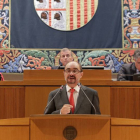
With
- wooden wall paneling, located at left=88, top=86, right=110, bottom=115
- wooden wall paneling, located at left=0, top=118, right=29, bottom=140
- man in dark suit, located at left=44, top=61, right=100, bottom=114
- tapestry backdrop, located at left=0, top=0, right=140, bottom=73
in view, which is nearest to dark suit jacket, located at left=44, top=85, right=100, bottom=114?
man in dark suit, located at left=44, top=61, right=100, bottom=114

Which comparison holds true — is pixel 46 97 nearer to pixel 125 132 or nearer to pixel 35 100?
pixel 35 100

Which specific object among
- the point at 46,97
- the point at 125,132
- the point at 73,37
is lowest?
the point at 125,132

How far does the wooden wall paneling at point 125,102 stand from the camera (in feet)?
12.4

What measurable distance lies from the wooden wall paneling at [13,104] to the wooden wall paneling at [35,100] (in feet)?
0.18

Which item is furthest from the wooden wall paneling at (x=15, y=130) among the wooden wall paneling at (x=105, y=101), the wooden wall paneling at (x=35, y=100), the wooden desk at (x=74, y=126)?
the wooden wall paneling at (x=105, y=101)

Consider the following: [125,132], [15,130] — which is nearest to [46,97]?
[15,130]

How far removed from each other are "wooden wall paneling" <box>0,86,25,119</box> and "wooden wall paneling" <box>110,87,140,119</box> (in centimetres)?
110

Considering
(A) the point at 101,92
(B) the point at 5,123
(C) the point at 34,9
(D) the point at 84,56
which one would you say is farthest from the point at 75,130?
(C) the point at 34,9

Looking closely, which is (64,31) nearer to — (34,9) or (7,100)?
(34,9)

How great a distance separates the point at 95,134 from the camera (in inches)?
90.1

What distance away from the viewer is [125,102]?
3.81 metres

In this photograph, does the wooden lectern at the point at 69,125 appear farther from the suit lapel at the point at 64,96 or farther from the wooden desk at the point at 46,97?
the wooden desk at the point at 46,97

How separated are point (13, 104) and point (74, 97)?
0.90 m

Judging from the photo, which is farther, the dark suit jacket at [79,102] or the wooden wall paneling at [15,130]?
the dark suit jacket at [79,102]
